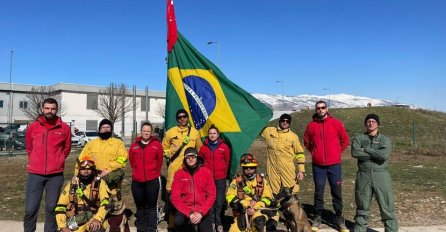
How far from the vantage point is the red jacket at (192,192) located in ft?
18.7

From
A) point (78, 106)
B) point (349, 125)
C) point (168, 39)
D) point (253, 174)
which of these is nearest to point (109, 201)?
point (253, 174)

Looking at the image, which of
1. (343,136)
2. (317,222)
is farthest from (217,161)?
(343,136)

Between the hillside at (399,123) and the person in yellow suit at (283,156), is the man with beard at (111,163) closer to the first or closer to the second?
the person in yellow suit at (283,156)

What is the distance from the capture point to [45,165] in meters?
5.73

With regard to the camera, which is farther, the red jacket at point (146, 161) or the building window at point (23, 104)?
the building window at point (23, 104)

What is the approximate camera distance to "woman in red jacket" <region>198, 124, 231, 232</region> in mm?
6309

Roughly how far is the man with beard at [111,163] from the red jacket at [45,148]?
364 mm

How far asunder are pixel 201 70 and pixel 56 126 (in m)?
2.82

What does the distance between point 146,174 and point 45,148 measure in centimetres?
159

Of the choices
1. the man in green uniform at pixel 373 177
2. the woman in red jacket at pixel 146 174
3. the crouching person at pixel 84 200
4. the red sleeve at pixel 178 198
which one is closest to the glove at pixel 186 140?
the woman in red jacket at pixel 146 174

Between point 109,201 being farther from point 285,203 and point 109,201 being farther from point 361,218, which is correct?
point 361,218

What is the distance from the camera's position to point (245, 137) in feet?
23.2

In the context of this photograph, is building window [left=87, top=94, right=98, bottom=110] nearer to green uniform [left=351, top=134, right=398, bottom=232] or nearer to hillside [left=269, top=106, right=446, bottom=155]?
hillside [left=269, top=106, right=446, bottom=155]

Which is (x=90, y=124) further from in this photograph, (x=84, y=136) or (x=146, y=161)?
(x=146, y=161)
